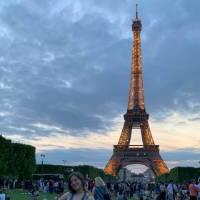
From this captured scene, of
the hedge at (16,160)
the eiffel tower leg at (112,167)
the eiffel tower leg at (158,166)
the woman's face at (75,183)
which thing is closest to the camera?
the woman's face at (75,183)

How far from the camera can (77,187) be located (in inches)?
259

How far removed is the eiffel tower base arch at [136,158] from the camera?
284 ft

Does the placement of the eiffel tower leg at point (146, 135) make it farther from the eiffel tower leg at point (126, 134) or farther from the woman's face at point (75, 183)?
the woman's face at point (75, 183)

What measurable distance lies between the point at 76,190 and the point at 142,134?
82.3 m

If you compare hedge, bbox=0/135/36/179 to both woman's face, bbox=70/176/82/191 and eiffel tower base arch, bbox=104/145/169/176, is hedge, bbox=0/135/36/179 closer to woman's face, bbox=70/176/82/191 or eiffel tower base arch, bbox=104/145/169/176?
eiffel tower base arch, bbox=104/145/169/176

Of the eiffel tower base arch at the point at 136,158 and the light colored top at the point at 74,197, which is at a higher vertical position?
the eiffel tower base arch at the point at 136,158

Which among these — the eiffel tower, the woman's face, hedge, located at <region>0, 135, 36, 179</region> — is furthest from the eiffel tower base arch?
the woman's face

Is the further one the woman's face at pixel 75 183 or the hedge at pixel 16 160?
the hedge at pixel 16 160

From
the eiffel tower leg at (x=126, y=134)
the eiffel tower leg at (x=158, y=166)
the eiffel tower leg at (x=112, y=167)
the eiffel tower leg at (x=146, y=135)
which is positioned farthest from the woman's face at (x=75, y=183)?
the eiffel tower leg at (x=146, y=135)

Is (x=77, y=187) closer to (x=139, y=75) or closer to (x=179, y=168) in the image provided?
(x=179, y=168)

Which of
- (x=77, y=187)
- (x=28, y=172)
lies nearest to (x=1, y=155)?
(x=28, y=172)

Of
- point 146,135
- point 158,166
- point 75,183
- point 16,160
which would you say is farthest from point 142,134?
point 75,183

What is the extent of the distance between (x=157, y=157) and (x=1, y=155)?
4349 cm

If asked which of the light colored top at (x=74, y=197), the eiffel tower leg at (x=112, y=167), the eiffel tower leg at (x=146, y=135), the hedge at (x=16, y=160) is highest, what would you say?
the eiffel tower leg at (x=146, y=135)
